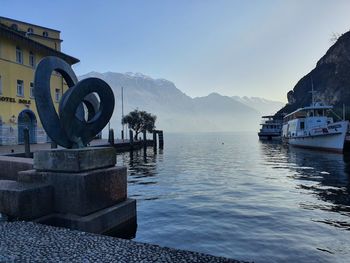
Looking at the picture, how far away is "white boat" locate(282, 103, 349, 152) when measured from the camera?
36312 millimetres

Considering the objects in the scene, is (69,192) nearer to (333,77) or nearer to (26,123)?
(26,123)

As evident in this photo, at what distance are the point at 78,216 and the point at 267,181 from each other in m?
13.9

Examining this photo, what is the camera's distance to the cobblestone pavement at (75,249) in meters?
5.11

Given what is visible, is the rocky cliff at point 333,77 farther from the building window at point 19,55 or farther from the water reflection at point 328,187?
the building window at point 19,55

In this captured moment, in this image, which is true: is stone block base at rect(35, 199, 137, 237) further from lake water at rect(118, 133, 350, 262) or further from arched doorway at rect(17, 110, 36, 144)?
arched doorway at rect(17, 110, 36, 144)

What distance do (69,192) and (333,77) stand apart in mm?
106791

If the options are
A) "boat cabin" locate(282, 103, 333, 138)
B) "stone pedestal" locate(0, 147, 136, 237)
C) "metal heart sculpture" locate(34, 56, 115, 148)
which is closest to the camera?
"stone pedestal" locate(0, 147, 136, 237)

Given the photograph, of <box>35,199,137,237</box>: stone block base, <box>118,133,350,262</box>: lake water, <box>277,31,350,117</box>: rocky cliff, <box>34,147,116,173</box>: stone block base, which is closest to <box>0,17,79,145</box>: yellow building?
<box>118,133,350,262</box>: lake water

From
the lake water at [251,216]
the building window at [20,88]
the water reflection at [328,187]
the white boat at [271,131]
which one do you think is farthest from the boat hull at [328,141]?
the white boat at [271,131]

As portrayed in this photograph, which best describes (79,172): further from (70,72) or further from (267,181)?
(267,181)

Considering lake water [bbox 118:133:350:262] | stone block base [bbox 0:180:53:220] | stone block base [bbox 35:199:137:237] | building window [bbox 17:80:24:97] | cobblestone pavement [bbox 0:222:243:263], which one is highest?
building window [bbox 17:80:24:97]

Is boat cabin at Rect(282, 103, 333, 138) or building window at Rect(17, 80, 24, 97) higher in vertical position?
building window at Rect(17, 80, 24, 97)

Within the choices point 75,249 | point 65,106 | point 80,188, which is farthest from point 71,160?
point 75,249

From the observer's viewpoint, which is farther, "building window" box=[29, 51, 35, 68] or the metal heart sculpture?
"building window" box=[29, 51, 35, 68]
